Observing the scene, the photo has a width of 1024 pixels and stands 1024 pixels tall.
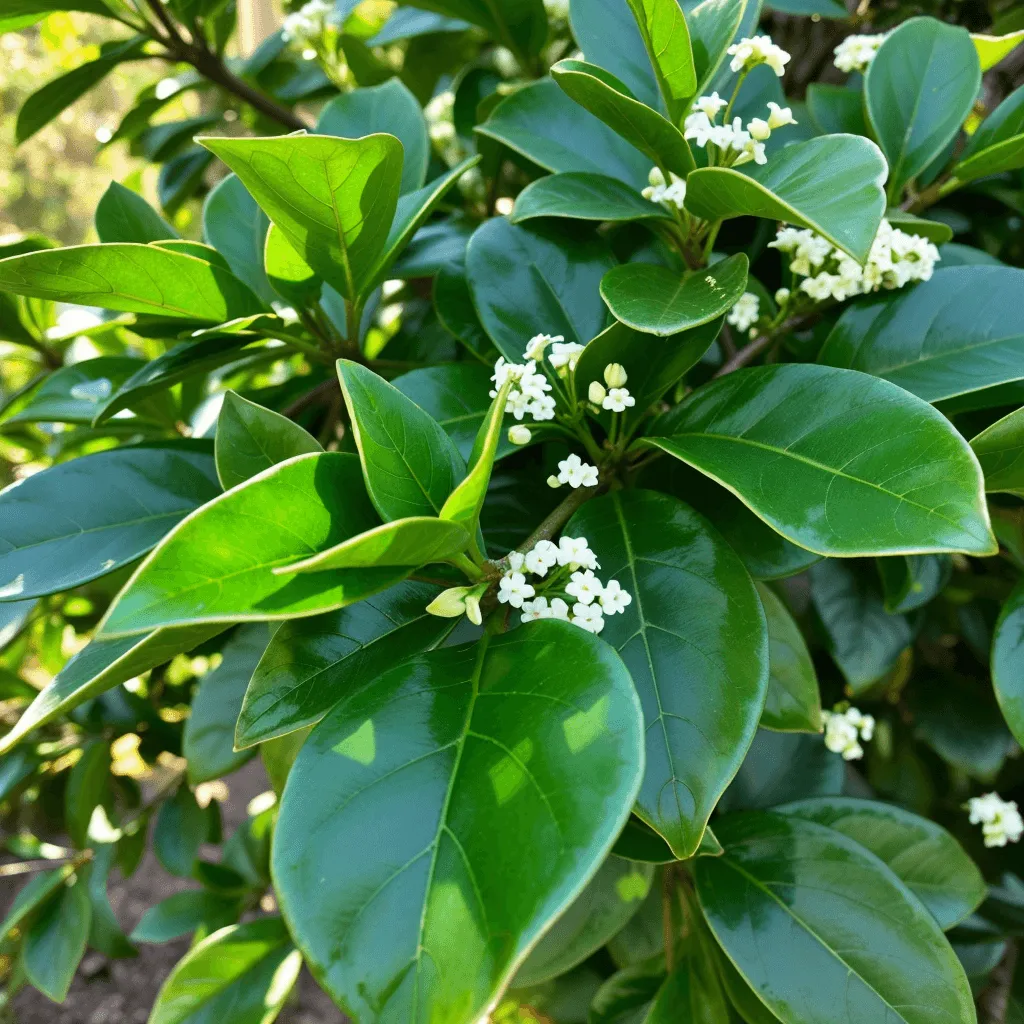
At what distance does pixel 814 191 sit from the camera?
54 cm

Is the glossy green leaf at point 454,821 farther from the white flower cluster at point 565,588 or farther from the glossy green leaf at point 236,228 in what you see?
the glossy green leaf at point 236,228

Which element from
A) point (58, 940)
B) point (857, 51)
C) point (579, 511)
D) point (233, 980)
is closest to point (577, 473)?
point (579, 511)

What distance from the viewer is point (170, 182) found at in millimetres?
1444

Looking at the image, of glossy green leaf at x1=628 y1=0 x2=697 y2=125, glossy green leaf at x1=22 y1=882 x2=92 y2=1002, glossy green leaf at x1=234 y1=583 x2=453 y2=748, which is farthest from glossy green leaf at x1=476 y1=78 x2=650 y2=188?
glossy green leaf at x1=22 y1=882 x2=92 y2=1002

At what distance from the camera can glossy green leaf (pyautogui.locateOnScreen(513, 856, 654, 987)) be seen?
0.82 metres

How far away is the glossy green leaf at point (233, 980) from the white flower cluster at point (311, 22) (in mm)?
1176

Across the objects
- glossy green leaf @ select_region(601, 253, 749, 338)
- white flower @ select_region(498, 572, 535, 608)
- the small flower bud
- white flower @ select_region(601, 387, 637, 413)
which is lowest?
white flower @ select_region(498, 572, 535, 608)

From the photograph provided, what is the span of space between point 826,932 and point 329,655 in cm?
47

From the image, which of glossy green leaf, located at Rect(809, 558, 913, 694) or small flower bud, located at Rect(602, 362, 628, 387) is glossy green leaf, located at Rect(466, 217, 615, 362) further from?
glossy green leaf, located at Rect(809, 558, 913, 694)

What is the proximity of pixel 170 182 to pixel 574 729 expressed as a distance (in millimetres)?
1375

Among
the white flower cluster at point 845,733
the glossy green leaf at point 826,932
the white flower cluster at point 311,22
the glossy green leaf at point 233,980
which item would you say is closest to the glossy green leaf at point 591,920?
the glossy green leaf at point 826,932

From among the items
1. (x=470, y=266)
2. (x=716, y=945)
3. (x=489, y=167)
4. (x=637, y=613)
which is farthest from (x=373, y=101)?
(x=716, y=945)

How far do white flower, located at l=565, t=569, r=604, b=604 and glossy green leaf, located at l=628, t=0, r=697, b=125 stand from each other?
39 cm

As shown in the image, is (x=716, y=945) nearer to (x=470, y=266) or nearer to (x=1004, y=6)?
(x=470, y=266)
